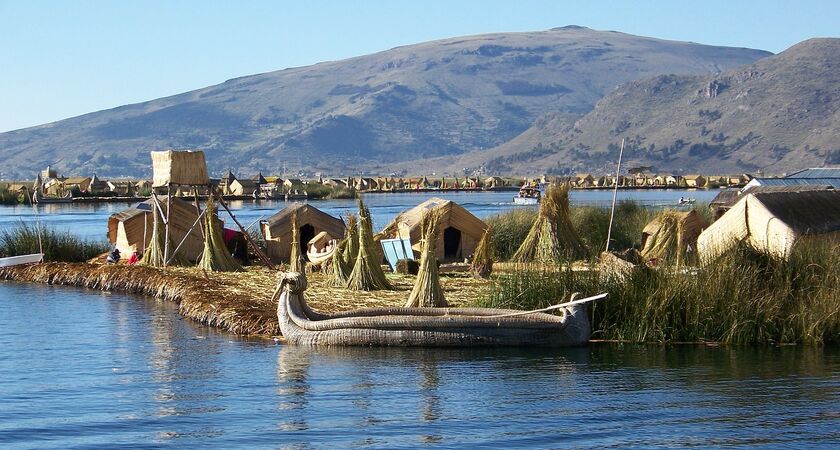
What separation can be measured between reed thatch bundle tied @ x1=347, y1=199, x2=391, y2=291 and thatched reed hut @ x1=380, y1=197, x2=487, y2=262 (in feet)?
15.8

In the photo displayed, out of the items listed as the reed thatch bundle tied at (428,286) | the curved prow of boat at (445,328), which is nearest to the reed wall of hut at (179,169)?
the reed thatch bundle tied at (428,286)

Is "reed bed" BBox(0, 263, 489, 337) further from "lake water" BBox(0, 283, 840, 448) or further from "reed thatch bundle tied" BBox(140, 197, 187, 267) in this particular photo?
"lake water" BBox(0, 283, 840, 448)

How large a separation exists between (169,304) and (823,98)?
170 meters

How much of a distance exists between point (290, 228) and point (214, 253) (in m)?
3.61

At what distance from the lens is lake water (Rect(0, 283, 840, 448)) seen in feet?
37.2

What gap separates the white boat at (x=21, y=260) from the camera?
83.7ft

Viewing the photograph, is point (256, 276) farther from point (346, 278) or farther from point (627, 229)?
point (627, 229)

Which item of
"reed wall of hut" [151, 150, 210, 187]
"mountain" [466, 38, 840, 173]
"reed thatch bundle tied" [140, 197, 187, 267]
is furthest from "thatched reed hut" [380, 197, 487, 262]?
"mountain" [466, 38, 840, 173]

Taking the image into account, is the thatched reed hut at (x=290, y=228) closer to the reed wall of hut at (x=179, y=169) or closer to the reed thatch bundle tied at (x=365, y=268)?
the reed wall of hut at (x=179, y=169)

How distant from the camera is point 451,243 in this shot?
25234 mm

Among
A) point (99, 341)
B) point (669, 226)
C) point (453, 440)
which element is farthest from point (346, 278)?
point (453, 440)

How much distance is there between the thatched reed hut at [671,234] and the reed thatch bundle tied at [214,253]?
7085mm

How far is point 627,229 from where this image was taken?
28484 millimetres

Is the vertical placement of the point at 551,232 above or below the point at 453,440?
above
